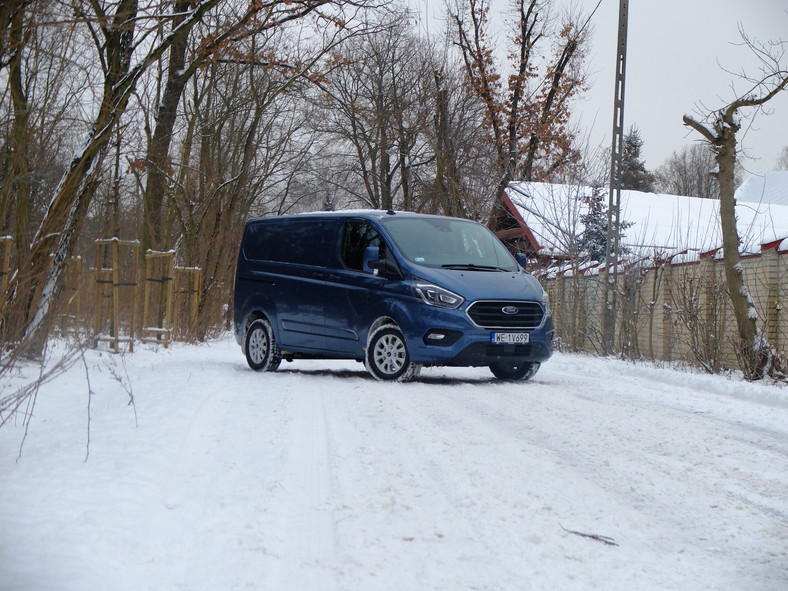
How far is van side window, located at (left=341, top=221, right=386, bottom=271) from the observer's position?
12125 millimetres

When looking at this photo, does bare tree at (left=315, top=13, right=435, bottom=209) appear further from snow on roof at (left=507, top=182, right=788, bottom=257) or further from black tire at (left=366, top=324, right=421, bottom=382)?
black tire at (left=366, top=324, right=421, bottom=382)

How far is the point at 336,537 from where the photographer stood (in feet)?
14.0

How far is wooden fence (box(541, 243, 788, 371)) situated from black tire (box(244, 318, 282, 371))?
19.9 ft

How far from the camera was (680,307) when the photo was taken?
14.7 m

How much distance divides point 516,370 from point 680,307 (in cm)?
368

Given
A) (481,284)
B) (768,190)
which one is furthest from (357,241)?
(768,190)

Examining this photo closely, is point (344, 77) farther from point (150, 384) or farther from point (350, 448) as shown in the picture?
point (350, 448)

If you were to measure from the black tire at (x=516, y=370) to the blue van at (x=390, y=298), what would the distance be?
A: 0.02 meters

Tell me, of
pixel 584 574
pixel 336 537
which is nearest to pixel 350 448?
pixel 336 537

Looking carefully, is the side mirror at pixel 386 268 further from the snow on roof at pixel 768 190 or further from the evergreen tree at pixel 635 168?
the evergreen tree at pixel 635 168

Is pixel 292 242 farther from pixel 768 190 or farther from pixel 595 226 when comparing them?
pixel 768 190

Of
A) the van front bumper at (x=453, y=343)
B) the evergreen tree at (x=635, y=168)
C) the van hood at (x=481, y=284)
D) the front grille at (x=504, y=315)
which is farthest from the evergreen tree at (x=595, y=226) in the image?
the evergreen tree at (x=635, y=168)

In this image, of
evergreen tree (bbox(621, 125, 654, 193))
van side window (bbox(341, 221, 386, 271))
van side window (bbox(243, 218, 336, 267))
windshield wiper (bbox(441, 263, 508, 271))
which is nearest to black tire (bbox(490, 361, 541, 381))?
windshield wiper (bbox(441, 263, 508, 271))

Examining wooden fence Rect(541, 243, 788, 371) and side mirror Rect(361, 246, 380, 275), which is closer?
side mirror Rect(361, 246, 380, 275)
